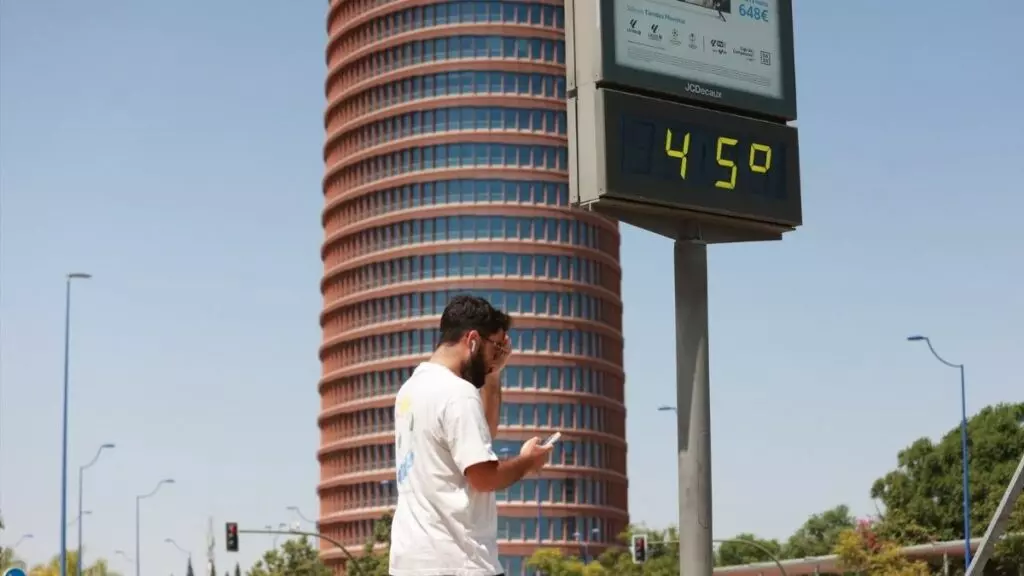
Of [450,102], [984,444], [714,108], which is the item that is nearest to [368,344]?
[450,102]

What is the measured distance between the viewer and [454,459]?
298 inches

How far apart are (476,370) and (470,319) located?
0.24m

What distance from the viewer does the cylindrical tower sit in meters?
137

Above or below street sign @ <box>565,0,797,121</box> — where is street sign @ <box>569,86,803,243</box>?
below

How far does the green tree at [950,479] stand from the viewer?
94312mm

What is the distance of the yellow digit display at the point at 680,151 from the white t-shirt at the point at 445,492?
5.81 metres

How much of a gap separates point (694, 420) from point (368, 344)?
13148cm

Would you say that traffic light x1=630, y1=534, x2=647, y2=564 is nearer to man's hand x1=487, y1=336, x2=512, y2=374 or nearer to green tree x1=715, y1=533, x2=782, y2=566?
man's hand x1=487, y1=336, x2=512, y2=374

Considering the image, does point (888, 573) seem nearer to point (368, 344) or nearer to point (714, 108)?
point (714, 108)

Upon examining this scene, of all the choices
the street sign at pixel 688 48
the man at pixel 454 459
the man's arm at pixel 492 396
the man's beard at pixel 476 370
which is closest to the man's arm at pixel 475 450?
the man at pixel 454 459

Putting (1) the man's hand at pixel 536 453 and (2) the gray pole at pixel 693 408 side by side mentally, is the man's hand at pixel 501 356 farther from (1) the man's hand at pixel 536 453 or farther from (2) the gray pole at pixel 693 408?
(2) the gray pole at pixel 693 408

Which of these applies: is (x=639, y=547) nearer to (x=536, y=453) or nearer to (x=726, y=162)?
(x=726, y=162)

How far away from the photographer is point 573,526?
13812 cm

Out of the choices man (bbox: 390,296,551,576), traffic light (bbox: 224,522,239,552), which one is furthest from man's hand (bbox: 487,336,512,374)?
traffic light (bbox: 224,522,239,552)
